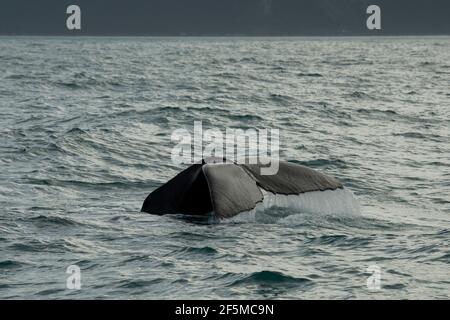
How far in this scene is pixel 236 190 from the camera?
12008 millimetres

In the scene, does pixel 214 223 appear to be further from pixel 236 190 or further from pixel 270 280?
pixel 270 280

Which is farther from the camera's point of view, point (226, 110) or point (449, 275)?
point (226, 110)

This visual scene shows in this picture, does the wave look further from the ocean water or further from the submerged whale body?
the submerged whale body

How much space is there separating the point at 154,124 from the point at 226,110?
5.76m

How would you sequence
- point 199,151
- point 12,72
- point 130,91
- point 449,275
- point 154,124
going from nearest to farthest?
point 449,275 < point 199,151 < point 154,124 < point 130,91 < point 12,72

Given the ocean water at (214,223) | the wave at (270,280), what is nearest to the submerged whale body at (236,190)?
the ocean water at (214,223)

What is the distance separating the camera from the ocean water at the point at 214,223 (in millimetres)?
10758

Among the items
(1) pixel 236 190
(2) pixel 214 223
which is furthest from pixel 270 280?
(2) pixel 214 223

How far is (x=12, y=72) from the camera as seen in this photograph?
188 feet

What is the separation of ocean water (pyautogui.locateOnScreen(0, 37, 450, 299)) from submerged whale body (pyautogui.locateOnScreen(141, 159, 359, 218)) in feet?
0.82

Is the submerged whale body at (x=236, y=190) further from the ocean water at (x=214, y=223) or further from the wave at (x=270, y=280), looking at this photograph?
the wave at (x=270, y=280)
